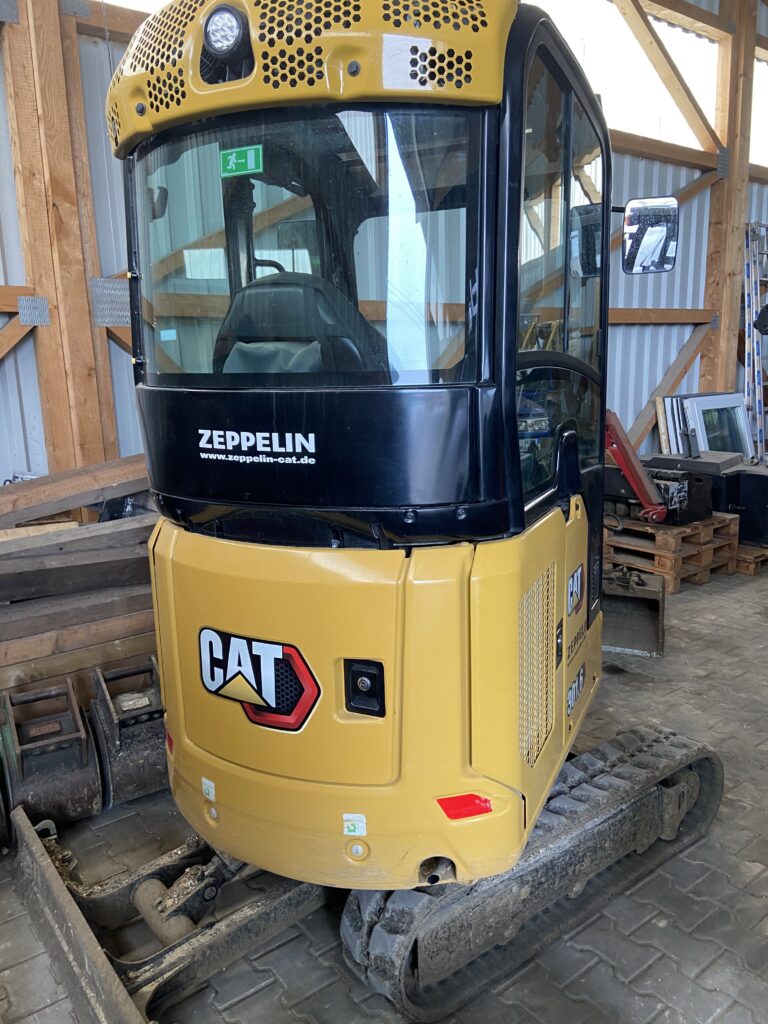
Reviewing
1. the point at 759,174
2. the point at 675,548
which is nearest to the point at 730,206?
the point at 759,174

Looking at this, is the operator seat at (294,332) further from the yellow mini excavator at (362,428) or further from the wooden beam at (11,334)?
the wooden beam at (11,334)

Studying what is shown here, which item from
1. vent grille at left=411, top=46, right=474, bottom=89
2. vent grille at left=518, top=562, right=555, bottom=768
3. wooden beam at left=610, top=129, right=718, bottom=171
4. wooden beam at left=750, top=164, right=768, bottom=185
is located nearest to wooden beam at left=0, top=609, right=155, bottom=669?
vent grille at left=518, top=562, right=555, bottom=768

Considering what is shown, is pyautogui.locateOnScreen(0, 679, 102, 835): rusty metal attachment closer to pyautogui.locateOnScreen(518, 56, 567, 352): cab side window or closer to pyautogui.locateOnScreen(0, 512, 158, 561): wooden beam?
pyautogui.locateOnScreen(0, 512, 158, 561): wooden beam

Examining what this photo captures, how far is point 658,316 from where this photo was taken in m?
9.00

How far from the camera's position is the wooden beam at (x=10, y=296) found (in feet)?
15.9

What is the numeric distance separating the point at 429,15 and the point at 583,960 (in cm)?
289

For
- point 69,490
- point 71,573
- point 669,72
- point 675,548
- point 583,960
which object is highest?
point 669,72

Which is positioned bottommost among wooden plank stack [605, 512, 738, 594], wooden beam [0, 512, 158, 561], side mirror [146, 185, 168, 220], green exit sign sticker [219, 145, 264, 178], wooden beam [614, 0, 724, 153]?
wooden plank stack [605, 512, 738, 594]

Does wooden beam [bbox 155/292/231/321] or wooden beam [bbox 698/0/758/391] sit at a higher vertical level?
wooden beam [bbox 698/0/758/391]

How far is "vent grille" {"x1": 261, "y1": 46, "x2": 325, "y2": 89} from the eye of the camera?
169 centimetres

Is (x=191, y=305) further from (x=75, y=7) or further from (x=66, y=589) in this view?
(x=75, y=7)

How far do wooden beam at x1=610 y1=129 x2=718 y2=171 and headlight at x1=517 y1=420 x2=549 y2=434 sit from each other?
262 inches

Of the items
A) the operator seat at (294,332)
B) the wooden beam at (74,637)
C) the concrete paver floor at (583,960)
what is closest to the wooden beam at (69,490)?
the wooden beam at (74,637)

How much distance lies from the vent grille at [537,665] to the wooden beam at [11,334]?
421cm
